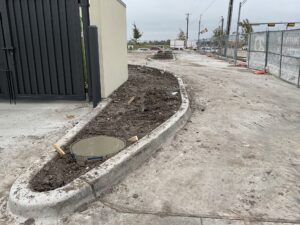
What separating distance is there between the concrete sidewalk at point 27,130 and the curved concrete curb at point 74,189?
0.20 meters

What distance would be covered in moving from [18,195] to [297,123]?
202 inches

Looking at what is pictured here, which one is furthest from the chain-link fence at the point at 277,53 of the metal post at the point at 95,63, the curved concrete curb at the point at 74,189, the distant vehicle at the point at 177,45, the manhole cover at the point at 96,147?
the distant vehicle at the point at 177,45

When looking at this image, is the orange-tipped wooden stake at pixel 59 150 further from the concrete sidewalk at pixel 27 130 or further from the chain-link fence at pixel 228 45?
the chain-link fence at pixel 228 45

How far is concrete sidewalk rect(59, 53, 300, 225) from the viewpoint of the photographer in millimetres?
2781

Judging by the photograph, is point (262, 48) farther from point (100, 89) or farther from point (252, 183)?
point (252, 183)

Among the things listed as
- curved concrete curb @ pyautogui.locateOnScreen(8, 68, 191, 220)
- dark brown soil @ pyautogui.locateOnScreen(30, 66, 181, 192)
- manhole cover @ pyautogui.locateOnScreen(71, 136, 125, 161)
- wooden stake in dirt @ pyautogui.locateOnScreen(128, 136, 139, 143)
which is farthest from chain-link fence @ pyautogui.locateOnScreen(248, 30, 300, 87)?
curved concrete curb @ pyautogui.locateOnScreen(8, 68, 191, 220)

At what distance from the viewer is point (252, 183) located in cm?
336

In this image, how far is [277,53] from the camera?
40.4 feet

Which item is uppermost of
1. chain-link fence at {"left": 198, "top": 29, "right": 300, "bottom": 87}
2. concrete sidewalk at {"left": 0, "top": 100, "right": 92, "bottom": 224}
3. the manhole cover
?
chain-link fence at {"left": 198, "top": 29, "right": 300, "bottom": 87}

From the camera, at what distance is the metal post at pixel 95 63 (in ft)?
19.0

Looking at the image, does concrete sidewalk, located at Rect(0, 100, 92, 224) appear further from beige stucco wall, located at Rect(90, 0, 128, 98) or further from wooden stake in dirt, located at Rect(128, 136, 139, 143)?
wooden stake in dirt, located at Rect(128, 136, 139, 143)

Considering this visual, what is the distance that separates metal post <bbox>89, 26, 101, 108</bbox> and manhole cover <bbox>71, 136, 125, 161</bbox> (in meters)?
2.00

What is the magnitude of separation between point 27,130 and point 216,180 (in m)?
3.22

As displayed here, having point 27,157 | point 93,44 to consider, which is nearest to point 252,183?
point 27,157
